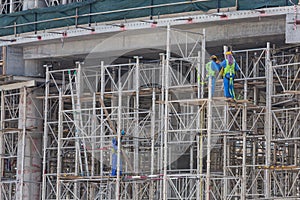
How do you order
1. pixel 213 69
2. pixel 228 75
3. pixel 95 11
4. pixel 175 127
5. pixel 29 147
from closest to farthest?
pixel 213 69 → pixel 228 75 → pixel 95 11 → pixel 175 127 → pixel 29 147

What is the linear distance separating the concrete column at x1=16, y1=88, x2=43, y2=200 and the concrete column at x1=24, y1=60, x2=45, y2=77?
2.80ft

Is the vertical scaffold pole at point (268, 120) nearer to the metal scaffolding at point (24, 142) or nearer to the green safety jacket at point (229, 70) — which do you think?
the green safety jacket at point (229, 70)

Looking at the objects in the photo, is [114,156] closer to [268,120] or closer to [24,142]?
[24,142]

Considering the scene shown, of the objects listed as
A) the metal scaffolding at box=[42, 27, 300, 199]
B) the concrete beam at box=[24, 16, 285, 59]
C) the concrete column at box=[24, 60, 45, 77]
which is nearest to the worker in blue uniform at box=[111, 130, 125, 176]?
the metal scaffolding at box=[42, 27, 300, 199]

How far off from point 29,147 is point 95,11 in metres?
8.87

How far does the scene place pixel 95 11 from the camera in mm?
51000

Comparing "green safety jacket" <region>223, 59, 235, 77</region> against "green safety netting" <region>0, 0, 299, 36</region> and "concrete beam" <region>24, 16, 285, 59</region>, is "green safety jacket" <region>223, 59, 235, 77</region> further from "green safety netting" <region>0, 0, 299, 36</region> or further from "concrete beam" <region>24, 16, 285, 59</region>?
"green safety netting" <region>0, 0, 299, 36</region>

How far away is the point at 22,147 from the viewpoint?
55188 millimetres

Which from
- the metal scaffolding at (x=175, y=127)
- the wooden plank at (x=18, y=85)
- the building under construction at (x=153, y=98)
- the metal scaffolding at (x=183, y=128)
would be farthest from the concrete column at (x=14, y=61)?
the metal scaffolding at (x=183, y=128)

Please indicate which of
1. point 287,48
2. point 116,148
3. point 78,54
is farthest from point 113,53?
point 287,48

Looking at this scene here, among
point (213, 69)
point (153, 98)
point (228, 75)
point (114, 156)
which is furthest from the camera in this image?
point (114, 156)

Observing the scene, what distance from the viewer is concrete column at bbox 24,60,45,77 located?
2172 inches

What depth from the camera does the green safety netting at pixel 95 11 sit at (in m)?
45.4

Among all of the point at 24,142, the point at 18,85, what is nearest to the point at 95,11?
the point at 18,85
